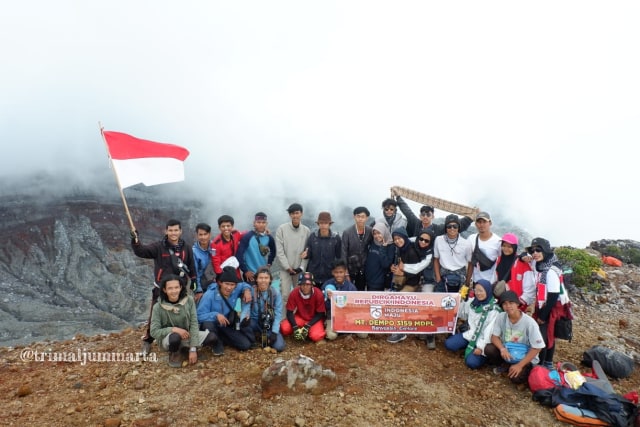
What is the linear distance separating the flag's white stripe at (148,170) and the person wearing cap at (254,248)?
68.0 inches

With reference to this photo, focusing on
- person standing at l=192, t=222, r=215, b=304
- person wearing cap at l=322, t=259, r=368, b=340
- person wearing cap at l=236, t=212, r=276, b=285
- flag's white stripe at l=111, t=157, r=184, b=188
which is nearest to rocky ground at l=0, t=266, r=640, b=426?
person wearing cap at l=322, t=259, r=368, b=340

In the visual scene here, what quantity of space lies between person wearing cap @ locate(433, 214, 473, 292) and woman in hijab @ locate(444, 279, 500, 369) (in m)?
0.67

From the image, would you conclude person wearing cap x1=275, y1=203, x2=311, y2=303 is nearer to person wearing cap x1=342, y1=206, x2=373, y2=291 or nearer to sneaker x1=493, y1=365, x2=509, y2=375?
person wearing cap x1=342, y1=206, x2=373, y2=291

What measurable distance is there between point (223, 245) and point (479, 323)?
468 centimetres

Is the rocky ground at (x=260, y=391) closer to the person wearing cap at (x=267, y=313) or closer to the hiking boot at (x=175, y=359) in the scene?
the hiking boot at (x=175, y=359)

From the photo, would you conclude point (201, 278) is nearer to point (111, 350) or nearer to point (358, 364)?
point (111, 350)

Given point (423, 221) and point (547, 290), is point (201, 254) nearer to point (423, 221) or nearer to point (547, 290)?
point (423, 221)

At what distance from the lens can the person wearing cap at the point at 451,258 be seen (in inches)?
264

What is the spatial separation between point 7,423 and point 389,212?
6604mm

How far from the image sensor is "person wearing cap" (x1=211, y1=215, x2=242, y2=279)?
695 cm

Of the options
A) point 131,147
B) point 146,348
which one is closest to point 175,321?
point 146,348

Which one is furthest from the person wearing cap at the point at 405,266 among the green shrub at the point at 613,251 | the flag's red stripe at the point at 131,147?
the green shrub at the point at 613,251

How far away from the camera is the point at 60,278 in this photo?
211 feet

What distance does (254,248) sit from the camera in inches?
284
